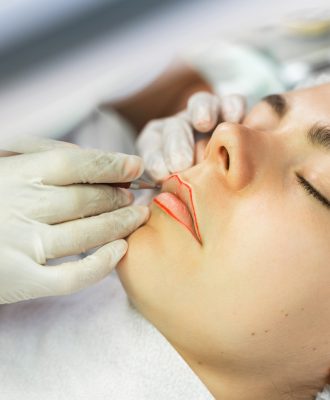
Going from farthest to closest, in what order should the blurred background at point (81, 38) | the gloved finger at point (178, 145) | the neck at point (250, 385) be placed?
the gloved finger at point (178, 145) → the neck at point (250, 385) → the blurred background at point (81, 38)

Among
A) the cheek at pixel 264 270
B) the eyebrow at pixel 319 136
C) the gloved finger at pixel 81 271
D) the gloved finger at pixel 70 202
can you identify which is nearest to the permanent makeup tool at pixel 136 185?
the gloved finger at pixel 70 202

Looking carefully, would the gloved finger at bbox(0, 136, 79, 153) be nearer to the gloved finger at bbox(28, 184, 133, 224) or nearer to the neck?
the gloved finger at bbox(28, 184, 133, 224)

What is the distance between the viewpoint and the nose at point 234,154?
956mm

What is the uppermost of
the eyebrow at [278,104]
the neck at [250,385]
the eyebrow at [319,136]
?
the eyebrow at [278,104]

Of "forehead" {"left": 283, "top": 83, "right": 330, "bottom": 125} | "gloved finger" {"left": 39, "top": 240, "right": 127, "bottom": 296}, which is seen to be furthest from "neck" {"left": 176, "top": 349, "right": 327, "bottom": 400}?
"forehead" {"left": 283, "top": 83, "right": 330, "bottom": 125}

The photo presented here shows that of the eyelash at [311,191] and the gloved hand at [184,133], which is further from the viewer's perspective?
the gloved hand at [184,133]

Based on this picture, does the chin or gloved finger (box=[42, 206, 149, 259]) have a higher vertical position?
gloved finger (box=[42, 206, 149, 259])

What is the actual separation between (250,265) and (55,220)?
42 cm

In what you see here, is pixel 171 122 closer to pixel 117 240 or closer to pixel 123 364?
pixel 117 240

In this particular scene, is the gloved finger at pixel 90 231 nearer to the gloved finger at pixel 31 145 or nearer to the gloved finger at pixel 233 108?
the gloved finger at pixel 31 145

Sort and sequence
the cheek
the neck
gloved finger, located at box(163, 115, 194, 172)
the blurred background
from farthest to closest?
gloved finger, located at box(163, 115, 194, 172) < the neck < the cheek < the blurred background

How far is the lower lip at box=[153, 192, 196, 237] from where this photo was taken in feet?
3.27

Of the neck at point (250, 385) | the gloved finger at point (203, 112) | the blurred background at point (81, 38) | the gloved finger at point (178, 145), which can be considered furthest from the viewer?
the gloved finger at point (203, 112)

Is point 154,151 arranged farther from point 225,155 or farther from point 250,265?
point 250,265
